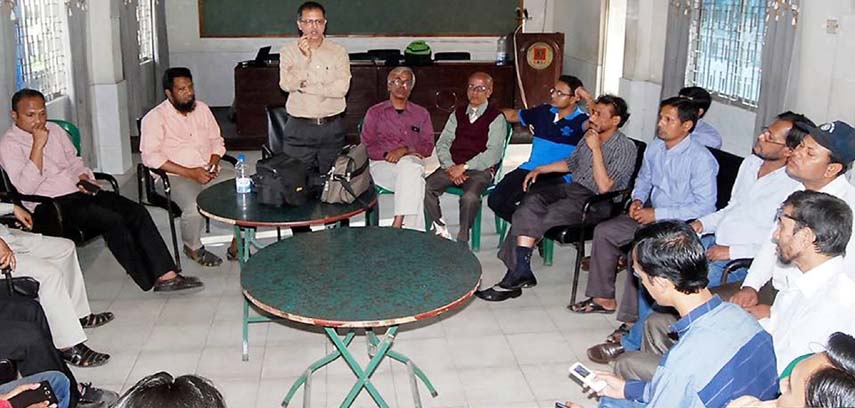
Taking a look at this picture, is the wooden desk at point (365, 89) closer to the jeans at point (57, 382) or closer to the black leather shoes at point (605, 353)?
the black leather shoes at point (605, 353)

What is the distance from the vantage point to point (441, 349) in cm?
411

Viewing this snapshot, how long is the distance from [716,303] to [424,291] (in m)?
1.16

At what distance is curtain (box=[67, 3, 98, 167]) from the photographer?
21.8 feet

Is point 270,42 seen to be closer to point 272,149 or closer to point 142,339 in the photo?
point 272,149

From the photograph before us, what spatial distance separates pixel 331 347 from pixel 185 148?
185cm

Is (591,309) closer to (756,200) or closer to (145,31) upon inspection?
(756,200)

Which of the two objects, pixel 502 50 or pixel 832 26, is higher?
pixel 832 26

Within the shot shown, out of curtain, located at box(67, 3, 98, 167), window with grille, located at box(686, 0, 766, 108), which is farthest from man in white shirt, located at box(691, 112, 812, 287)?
curtain, located at box(67, 3, 98, 167)

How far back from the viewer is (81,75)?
6.75 meters

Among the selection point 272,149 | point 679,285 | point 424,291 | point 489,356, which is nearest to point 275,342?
point 489,356

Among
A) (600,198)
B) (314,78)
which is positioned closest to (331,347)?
(600,198)

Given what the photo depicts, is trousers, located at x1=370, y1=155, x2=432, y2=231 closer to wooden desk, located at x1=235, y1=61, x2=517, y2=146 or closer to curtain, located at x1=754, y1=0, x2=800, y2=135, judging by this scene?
curtain, located at x1=754, y1=0, x2=800, y2=135

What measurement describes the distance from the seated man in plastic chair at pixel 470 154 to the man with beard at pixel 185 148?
54.5 inches

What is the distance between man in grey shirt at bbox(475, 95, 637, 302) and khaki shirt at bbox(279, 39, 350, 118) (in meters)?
1.38
